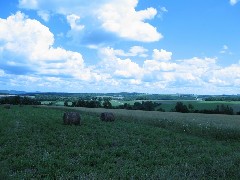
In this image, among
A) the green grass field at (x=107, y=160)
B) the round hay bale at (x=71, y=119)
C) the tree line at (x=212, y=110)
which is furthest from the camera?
the tree line at (x=212, y=110)

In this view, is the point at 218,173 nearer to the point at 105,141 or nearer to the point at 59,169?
the point at 59,169

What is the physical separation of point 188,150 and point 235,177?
7.98m

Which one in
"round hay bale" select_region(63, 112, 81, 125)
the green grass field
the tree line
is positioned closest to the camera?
the green grass field

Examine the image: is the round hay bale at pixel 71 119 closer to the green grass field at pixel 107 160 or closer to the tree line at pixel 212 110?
the green grass field at pixel 107 160

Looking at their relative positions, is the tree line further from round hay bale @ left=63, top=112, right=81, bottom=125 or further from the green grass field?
the green grass field

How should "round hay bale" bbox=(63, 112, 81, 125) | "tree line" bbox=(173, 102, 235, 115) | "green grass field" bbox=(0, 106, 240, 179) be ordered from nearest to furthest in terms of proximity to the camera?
"green grass field" bbox=(0, 106, 240, 179)
"round hay bale" bbox=(63, 112, 81, 125)
"tree line" bbox=(173, 102, 235, 115)

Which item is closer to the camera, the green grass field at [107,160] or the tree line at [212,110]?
the green grass field at [107,160]

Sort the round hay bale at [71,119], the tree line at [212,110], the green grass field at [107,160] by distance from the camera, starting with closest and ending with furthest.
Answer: the green grass field at [107,160] < the round hay bale at [71,119] < the tree line at [212,110]

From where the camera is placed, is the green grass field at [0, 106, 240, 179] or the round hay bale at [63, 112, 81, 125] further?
the round hay bale at [63, 112, 81, 125]

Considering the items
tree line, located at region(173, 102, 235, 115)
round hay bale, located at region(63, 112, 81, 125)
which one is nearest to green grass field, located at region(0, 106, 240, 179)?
round hay bale, located at region(63, 112, 81, 125)

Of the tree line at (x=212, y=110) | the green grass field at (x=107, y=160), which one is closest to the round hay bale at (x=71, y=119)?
the green grass field at (x=107, y=160)

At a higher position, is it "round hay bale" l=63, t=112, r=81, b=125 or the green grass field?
"round hay bale" l=63, t=112, r=81, b=125

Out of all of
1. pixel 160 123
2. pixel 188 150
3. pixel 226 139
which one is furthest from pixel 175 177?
pixel 160 123

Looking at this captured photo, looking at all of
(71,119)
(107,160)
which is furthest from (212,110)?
(107,160)
